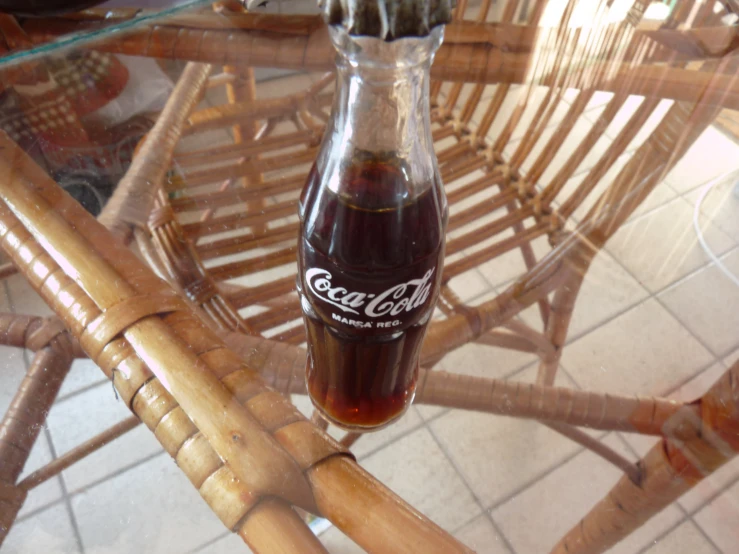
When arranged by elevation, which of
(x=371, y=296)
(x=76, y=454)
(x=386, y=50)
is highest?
(x=386, y=50)

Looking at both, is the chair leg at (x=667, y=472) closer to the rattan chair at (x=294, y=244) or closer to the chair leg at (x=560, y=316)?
the rattan chair at (x=294, y=244)

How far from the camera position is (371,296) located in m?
0.34

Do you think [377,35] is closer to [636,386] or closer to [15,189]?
[15,189]

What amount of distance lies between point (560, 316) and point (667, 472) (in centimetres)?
24

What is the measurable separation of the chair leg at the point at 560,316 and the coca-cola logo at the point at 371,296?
0.34 m

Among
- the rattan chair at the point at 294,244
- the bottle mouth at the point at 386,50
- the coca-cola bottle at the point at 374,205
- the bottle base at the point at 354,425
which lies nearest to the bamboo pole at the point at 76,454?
the rattan chair at the point at 294,244

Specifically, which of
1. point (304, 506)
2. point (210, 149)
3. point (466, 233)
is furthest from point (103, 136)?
point (304, 506)

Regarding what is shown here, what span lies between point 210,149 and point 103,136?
0.12m

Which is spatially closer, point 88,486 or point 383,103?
point 383,103

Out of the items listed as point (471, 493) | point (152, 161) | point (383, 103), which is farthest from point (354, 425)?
point (152, 161)

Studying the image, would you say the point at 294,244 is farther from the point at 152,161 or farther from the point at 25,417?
the point at 25,417

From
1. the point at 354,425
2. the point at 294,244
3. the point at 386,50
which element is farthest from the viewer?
the point at 294,244

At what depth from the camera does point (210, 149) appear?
2.48 ft

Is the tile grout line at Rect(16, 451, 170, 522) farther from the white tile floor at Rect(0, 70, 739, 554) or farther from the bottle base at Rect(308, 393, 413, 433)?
the bottle base at Rect(308, 393, 413, 433)
